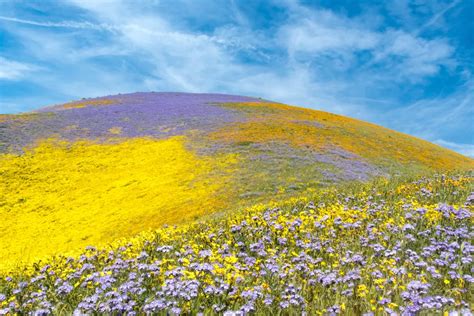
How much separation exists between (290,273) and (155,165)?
75.9 feet

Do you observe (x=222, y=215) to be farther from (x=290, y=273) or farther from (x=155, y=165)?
(x=155, y=165)

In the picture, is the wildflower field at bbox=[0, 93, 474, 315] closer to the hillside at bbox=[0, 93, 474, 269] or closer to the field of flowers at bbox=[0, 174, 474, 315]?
the field of flowers at bbox=[0, 174, 474, 315]

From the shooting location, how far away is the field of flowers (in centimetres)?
539

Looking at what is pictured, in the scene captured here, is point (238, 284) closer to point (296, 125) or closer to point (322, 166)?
point (322, 166)

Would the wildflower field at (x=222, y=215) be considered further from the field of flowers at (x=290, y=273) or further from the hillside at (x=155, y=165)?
the hillside at (x=155, y=165)

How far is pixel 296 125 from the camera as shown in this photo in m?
37.7

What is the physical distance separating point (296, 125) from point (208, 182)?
54.7ft

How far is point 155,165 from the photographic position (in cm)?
2845

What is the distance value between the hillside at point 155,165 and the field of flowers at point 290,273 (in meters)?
8.41

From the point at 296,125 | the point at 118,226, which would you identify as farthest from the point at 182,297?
the point at 296,125

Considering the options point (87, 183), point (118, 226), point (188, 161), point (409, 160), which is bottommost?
point (118, 226)

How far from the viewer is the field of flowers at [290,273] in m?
5.39

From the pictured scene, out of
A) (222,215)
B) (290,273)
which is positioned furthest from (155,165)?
(290,273)

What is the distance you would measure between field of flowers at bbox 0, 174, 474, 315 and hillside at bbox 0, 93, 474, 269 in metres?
8.41
